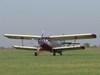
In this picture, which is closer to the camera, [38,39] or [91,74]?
[91,74]

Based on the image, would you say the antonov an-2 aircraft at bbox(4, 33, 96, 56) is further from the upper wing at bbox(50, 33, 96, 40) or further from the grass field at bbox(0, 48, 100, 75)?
the grass field at bbox(0, 48, 100, 75)

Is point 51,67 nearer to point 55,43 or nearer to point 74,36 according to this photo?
point 74,36

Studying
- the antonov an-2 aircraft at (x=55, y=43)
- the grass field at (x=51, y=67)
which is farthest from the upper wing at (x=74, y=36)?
the grass field at (x=51, y=67)

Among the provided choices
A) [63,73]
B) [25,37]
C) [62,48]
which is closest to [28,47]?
[25,37]

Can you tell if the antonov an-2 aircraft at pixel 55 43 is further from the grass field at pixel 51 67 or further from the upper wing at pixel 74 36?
the grass field at pixel 51 67

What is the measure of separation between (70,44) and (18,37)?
6457 mm

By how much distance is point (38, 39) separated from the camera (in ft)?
157

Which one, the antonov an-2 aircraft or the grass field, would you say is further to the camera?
the antonov an-2 aircraft

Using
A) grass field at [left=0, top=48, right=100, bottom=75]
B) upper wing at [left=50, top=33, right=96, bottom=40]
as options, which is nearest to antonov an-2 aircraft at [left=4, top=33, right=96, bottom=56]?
upper wing at [left=50, top=33, right=96, bottom=40]

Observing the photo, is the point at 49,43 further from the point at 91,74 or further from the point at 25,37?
the point at 91,74

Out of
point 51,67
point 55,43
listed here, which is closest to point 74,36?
point 55,43

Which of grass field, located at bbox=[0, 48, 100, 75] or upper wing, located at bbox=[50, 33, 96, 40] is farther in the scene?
upper wing, located at bbox=[50, 33, 96, 40]

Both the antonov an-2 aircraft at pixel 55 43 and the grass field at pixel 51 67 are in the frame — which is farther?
the antonov an-2 aircraft at pixel 55 43

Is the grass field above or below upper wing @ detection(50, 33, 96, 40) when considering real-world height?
below
